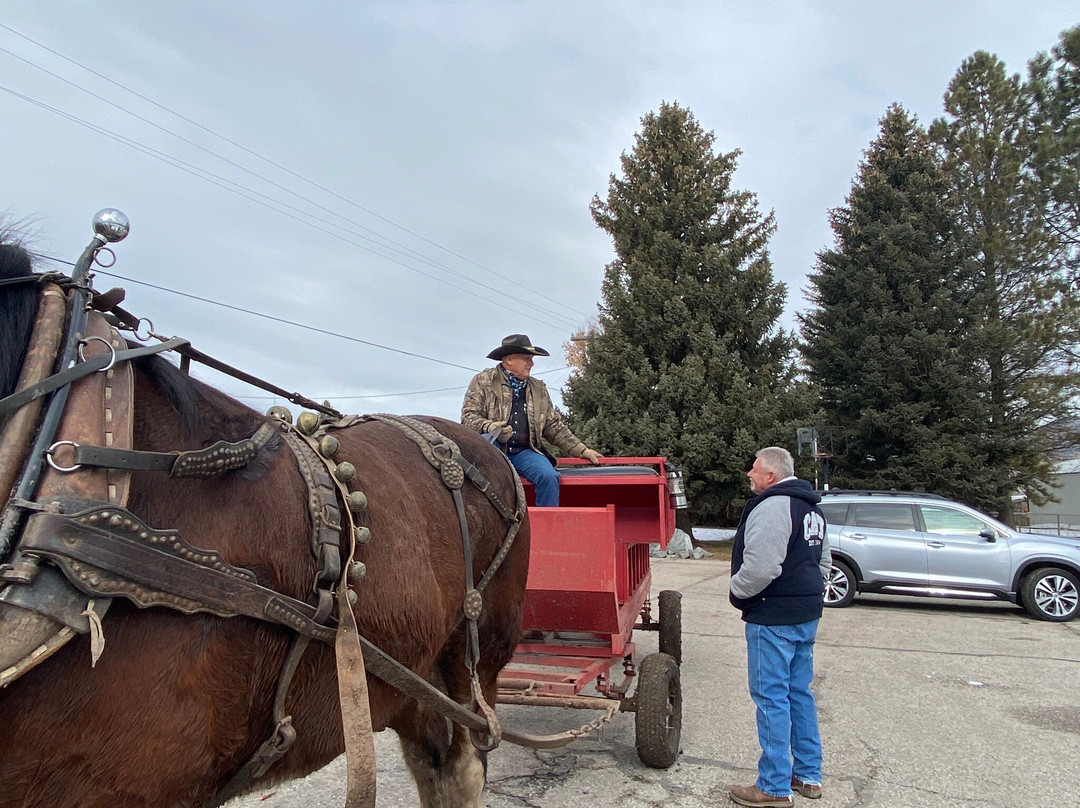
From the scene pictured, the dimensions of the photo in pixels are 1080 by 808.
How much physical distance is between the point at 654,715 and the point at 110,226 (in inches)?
143

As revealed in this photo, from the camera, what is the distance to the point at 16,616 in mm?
1271

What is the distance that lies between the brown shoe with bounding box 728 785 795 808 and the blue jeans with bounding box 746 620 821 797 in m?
0.03

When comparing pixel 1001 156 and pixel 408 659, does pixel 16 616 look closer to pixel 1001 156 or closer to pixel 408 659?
pixel 408 659

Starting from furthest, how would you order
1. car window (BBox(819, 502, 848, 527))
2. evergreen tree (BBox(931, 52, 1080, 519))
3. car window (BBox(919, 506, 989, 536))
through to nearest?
evergreen tree (BBox(931, 52, 1080, 519)), car window (BBox(819, 502, 848, 527)), car window (BBox(919, 506, 989, 536))

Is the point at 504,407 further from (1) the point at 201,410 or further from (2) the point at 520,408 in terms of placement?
(1) the point at 201,410

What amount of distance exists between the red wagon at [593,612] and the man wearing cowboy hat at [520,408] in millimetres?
304

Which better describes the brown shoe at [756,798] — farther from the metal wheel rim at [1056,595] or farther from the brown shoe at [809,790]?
the metal wheel rim at [1056,595]

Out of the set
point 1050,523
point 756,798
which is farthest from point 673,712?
point 1050,523

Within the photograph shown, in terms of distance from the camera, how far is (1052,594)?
378 inches

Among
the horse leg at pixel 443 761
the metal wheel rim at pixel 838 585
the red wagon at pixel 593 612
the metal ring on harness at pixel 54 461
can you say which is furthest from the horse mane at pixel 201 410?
the metal wheel rim at pixel 838 585

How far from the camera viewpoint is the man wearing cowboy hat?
159 inches

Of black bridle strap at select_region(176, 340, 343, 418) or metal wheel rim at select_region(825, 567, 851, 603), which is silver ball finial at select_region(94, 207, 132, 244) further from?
metal wheel rim at select_region(825, 567, 851, 603)

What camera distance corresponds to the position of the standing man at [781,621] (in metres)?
3.69

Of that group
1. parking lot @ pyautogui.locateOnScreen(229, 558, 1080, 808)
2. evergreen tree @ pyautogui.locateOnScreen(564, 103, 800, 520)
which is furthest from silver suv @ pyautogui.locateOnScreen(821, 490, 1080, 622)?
evergreen tree @ pyautogui.locateOnScreen(564, 103, 800, 520)
